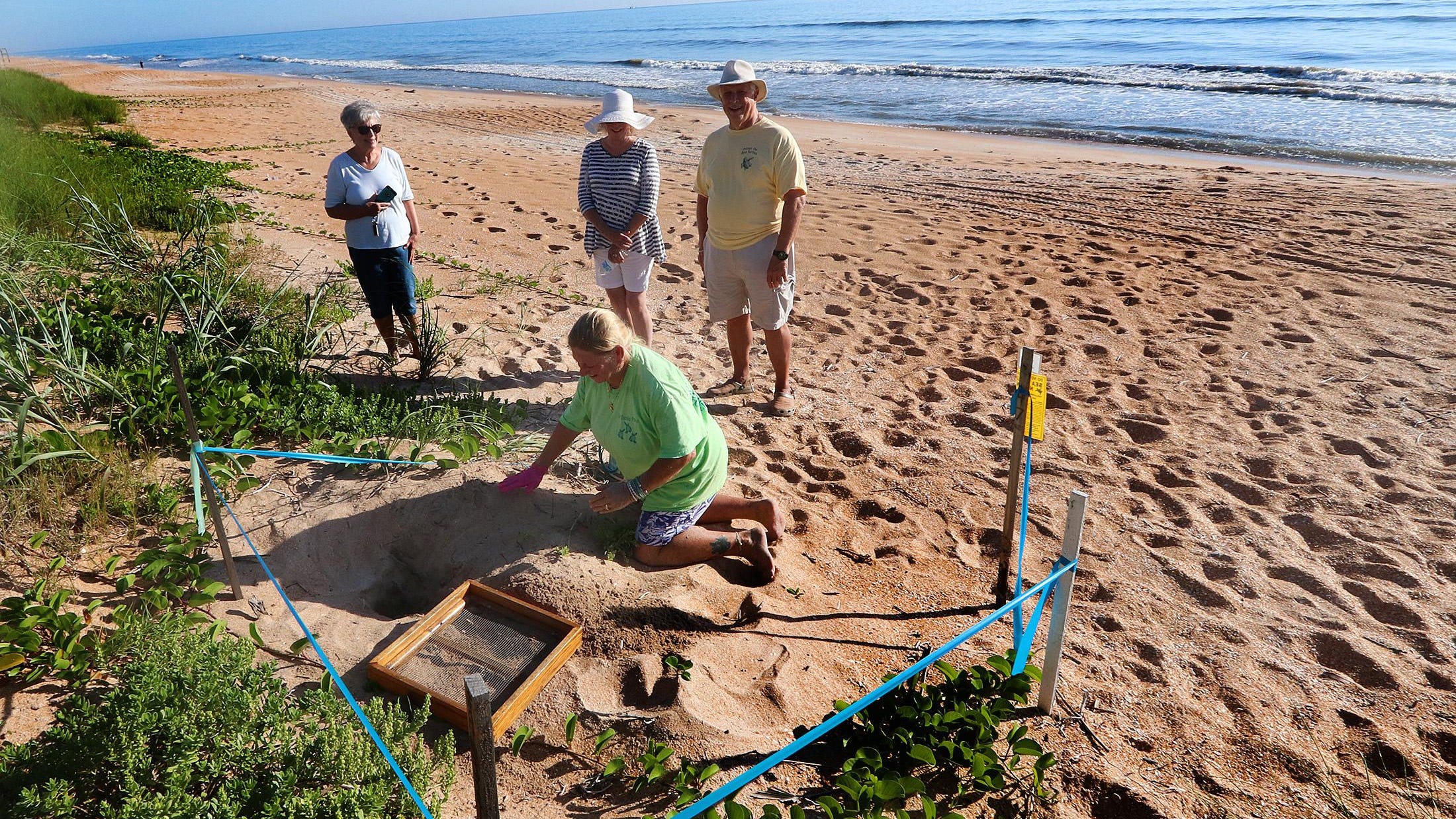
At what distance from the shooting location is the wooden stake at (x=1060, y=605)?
248cm

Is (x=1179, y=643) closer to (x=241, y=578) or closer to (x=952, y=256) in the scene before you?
(x=241, y=578)

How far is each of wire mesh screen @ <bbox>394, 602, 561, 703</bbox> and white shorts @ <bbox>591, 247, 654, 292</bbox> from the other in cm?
223

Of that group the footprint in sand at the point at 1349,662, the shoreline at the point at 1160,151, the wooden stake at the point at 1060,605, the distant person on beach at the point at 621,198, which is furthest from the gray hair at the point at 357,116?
the shoreline at the point at 1160,151

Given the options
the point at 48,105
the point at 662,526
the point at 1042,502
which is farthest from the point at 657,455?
the point at 48,105

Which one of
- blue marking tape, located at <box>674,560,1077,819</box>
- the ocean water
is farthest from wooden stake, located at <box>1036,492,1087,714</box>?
the ocean water

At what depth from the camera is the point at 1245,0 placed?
1305 inches

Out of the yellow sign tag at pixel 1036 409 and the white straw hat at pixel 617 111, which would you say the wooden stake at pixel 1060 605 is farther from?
the white straw hat at pixel 617 111

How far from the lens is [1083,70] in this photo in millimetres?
20875

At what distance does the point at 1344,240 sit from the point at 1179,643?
6.21 m

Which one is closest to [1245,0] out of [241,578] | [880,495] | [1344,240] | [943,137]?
[943,137]

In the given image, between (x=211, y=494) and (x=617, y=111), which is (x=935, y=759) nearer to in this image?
(x=211, y=494)

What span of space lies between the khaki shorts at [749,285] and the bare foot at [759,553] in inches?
64.2

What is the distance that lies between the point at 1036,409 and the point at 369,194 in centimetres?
346

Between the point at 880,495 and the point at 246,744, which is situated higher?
the point at 246,744
